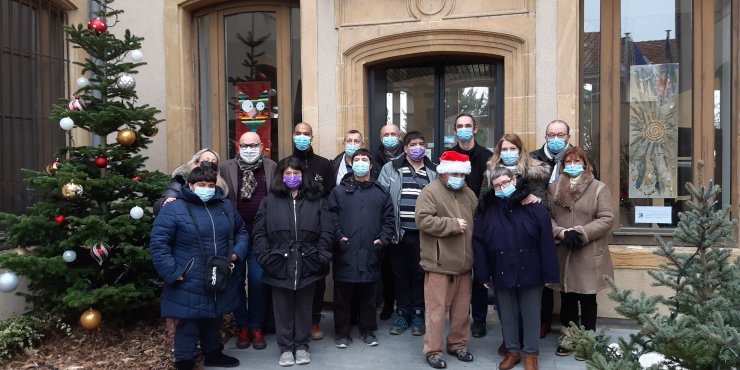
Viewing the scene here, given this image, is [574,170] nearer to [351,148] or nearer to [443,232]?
[443,232]

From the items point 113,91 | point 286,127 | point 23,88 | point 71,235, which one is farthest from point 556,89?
point 23,88

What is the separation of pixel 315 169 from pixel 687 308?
3.91 meters

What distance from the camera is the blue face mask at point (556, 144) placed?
5309 millimetres

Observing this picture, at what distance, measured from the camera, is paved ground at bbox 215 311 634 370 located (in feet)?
16.0

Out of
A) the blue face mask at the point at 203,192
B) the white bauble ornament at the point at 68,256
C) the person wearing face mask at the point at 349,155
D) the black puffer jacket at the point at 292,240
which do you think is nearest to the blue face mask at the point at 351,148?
the person wearing face mask at the point at 349,155

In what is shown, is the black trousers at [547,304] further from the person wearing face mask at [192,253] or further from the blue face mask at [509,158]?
the person wearing face mask at [192,253]

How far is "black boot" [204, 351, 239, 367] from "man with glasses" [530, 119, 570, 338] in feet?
9.37

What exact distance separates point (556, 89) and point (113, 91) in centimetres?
438

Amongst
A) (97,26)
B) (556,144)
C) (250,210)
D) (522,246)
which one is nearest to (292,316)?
(250,210)

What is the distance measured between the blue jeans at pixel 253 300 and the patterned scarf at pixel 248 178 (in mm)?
479

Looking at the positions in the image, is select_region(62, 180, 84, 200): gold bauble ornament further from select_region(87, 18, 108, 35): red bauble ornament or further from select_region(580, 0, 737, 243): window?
select_region(580, 0, 737, 243): window

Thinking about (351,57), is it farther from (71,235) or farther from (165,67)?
(71,235)

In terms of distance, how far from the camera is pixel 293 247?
191 inches

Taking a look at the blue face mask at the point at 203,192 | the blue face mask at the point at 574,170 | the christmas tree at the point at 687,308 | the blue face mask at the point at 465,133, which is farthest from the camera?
the blue face mask at the point at 465,133
